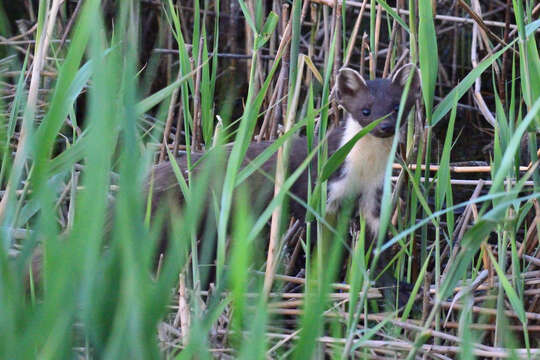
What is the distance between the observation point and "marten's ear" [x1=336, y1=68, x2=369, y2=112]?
4.37 metres

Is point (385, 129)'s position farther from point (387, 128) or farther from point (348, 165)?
point (348, 165)

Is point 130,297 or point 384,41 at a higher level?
point 384,41

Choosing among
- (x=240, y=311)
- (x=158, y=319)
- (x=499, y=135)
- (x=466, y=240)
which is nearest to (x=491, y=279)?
(x=499, y=135)

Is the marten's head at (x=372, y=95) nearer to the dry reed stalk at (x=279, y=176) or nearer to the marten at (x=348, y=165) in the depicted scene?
the marten at (x=348, y=165)

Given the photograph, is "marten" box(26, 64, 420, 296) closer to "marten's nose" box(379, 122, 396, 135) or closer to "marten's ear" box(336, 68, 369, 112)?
"marten's ear" box(336, 68, 369, 112)

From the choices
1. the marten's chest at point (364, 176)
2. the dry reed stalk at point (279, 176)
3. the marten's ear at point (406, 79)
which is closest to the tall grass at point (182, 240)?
the dry reed stalk at point (279, 176)

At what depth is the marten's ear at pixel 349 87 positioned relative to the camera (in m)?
4.37

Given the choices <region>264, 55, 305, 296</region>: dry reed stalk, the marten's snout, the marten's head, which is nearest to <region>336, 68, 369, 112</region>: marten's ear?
the marten's head

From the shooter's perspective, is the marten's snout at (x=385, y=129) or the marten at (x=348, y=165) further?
the marten at (x=348, y=165)

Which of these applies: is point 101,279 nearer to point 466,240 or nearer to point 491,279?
point 466,240

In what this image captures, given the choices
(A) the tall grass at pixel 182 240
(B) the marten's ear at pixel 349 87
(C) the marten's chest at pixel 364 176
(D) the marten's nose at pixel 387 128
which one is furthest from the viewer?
→ (C) the marten's chest at pixel 364 176

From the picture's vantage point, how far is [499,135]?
11.2 ft

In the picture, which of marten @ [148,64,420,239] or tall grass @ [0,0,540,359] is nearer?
tall grass @ [0,0,540,359]

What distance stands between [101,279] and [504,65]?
3.28 metres
